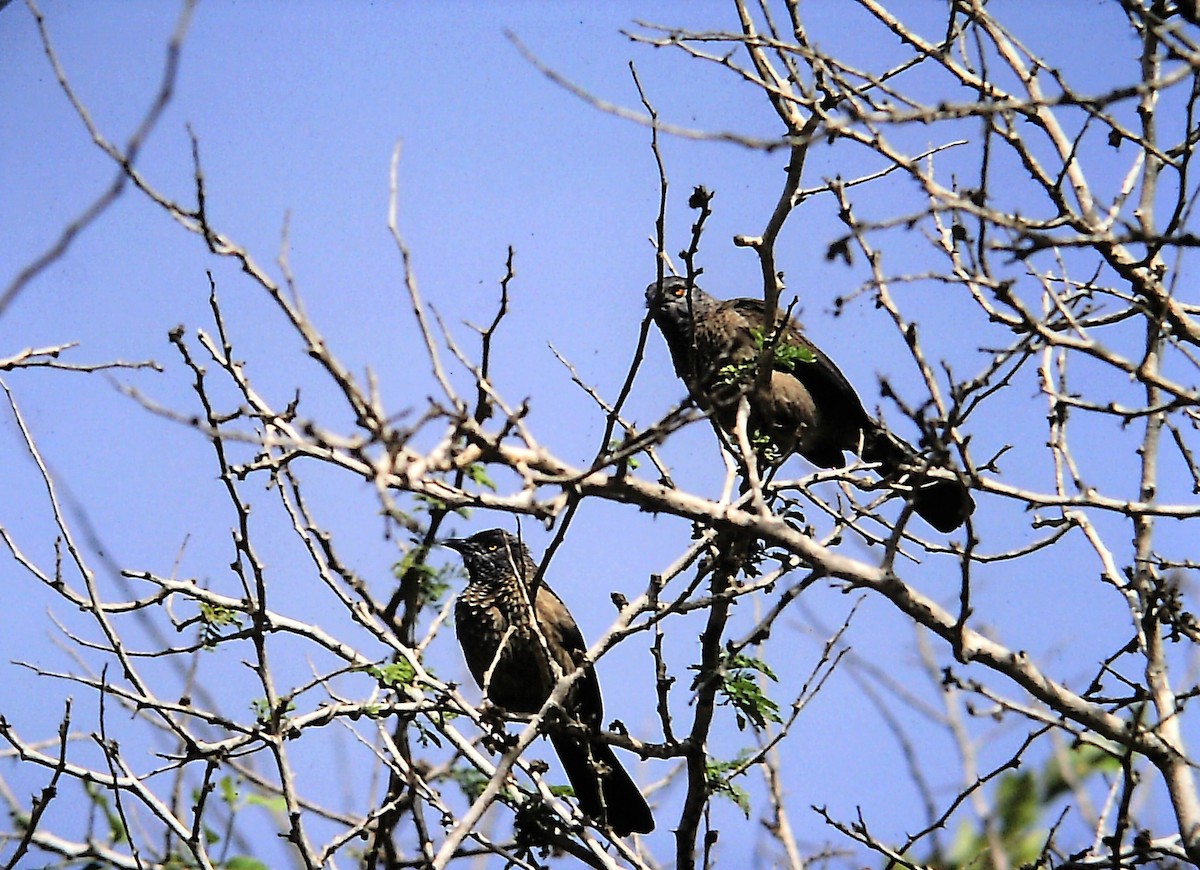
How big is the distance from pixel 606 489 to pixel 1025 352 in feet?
4.83

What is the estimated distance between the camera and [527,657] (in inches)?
247

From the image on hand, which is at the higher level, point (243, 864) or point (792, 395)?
point (792, 395)

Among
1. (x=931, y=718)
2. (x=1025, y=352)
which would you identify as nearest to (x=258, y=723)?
(x=931, y=718)

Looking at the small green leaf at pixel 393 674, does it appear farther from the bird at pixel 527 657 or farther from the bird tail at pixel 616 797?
the bird tail at pixel 616 797

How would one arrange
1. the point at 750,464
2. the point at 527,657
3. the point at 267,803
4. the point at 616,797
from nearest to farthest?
1. the point at 750,464
2. the point at 267,803
3. the point at 616,797
4. the point at 527,657

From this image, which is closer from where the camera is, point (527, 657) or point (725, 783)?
point (725, 783)

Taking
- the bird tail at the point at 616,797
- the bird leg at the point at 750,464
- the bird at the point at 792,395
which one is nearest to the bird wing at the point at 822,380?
the bird at the point at 792,395

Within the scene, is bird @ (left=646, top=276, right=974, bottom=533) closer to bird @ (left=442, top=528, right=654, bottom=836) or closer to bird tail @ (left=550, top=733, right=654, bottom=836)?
bird @ (left=442, top=528, right=654, bottom=836)

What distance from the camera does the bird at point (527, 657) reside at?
5.94 metres

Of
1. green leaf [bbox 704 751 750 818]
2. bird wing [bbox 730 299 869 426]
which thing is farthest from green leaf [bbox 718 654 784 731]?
bird wing [bbox 730 299 869 426]

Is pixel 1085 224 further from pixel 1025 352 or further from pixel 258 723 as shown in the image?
pixel 258 723

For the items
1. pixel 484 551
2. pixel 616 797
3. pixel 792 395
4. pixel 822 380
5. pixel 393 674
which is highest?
pixel 822 380

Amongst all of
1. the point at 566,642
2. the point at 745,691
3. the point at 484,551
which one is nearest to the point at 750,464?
the point at 745,691

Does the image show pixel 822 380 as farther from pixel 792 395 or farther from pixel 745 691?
pixel 745 691
